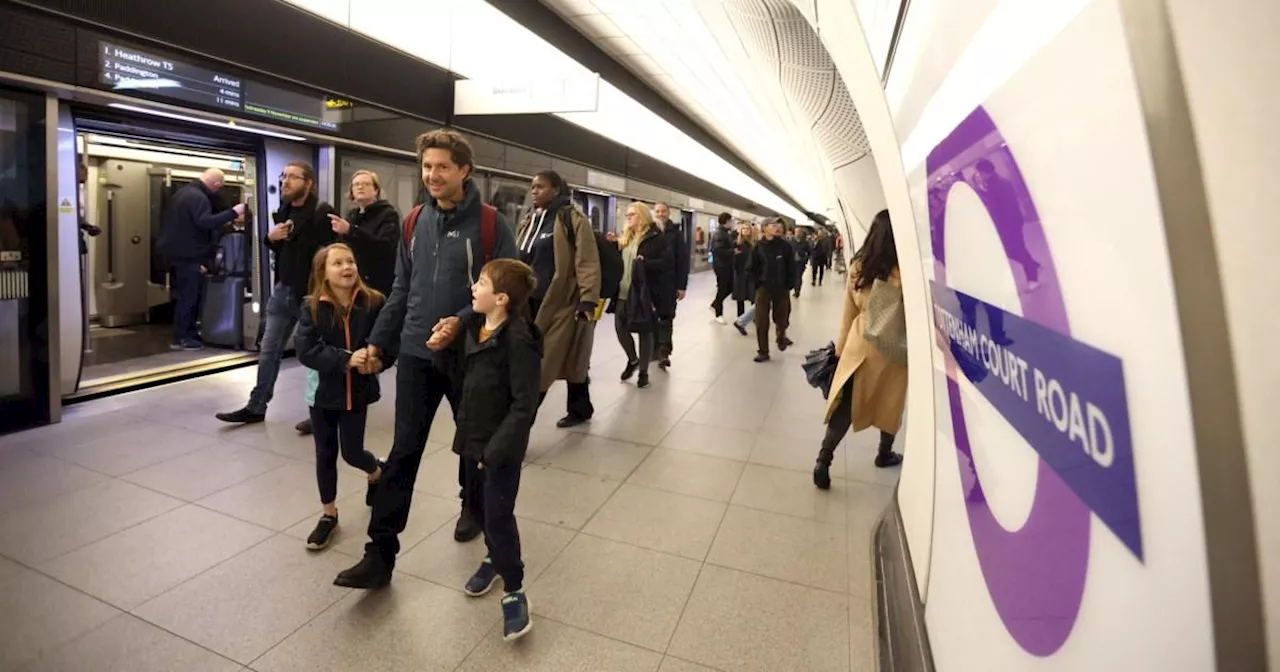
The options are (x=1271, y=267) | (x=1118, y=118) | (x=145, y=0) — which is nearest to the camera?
(x=1271, y=267)

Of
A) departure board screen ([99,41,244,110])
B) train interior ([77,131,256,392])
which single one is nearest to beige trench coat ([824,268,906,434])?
departure board screen ([99,41,244,110])

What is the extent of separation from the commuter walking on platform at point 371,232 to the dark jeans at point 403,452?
1.71m

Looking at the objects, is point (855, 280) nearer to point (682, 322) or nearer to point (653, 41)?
point (653, 41)

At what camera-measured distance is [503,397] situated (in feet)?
7.14

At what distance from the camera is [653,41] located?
309 inches

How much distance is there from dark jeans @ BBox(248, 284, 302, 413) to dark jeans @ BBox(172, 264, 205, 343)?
9.67ft

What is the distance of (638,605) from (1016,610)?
1606mm

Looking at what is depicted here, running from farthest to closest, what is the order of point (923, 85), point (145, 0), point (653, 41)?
point (653, 41) < point (145, 0) < point (923, 85)

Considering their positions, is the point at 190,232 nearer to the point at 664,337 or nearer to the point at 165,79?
the point at 165,79

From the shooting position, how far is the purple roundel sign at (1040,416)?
678mm

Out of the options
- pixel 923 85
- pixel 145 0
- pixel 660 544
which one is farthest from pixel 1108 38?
pixel 145 0

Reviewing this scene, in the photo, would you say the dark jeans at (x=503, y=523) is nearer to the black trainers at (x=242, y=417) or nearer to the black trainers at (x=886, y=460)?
the black trainers at (x=886, y=460)

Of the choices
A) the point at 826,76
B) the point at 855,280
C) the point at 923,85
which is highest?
the point at 826,76

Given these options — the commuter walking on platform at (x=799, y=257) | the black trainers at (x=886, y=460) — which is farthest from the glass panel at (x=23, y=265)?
the commuter walking on platform at (x=799, y=257)
